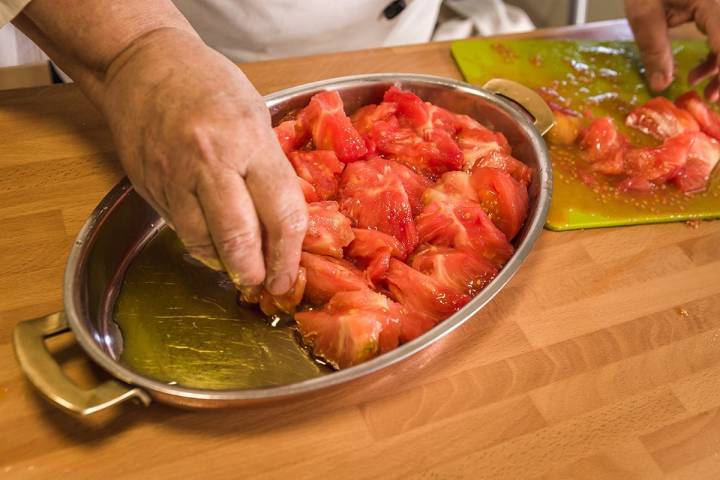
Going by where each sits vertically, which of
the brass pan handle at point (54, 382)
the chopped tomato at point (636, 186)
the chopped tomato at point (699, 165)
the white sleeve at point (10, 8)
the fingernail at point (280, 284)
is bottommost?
the chopped tomato at point (699, 165)

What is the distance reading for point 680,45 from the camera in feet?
6.63

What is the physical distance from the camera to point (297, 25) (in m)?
1.80

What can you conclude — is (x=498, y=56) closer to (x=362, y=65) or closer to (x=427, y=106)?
(x=362, y=65)

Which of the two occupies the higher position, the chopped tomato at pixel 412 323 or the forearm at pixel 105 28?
the forearm at pixel 105 28

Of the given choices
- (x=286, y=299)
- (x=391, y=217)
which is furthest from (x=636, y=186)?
(x=286, y=299)

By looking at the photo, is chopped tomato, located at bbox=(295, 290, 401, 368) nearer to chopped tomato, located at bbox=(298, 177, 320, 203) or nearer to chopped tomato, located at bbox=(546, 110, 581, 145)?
chopped tomato, located at bbox=(298, 177, 320, 203)

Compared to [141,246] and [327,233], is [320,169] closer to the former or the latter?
[327,233]

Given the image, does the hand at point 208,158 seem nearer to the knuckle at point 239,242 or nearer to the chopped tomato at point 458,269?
the knuckle at point 239,242

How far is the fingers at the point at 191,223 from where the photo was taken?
945 mm

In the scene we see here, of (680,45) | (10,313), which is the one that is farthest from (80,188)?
(680,45)

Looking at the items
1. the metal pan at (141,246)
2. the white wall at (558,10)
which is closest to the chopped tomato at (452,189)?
the metal pan at (141,246)

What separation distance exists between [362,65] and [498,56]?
15.2 inches

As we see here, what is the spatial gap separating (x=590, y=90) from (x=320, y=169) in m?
0.87

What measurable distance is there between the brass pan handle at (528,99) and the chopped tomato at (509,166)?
0.17 metres
